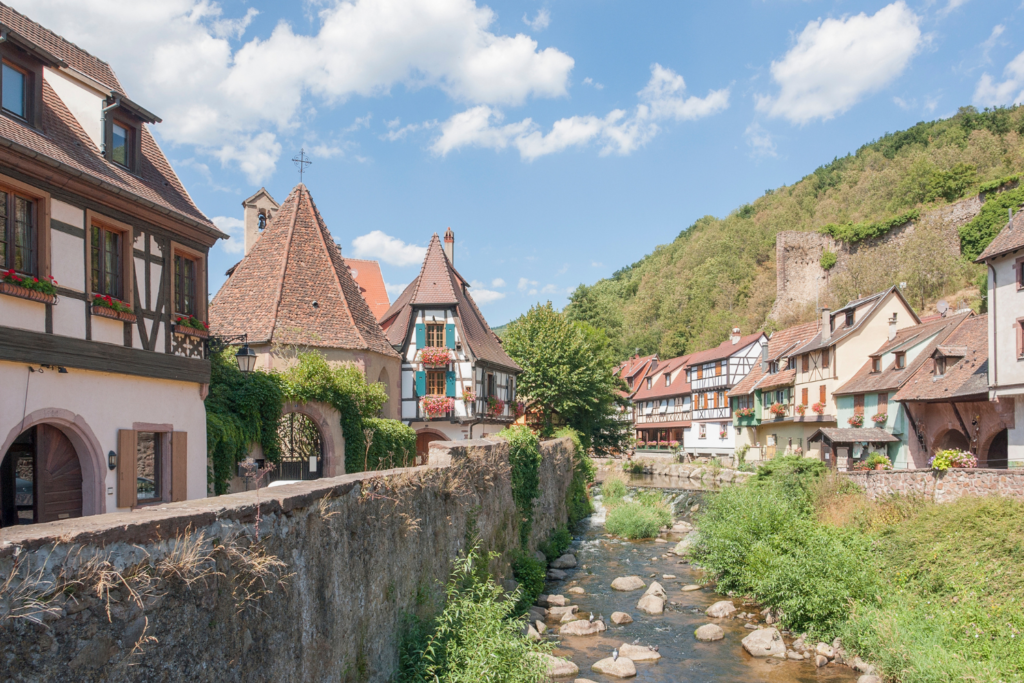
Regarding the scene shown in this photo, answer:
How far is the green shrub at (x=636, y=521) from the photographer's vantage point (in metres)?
26.4

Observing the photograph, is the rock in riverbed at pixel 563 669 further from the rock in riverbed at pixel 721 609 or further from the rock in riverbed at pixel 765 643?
the rock in riverbed at pixel 721 609

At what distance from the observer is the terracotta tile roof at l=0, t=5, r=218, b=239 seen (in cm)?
955

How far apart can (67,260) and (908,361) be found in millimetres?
31809

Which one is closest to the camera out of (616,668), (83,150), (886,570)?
(83,150)

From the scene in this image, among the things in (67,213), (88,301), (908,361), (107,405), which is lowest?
(107,405)

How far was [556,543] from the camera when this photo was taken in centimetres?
2197

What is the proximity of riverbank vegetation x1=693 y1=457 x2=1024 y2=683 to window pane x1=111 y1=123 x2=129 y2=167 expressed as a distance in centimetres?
1458

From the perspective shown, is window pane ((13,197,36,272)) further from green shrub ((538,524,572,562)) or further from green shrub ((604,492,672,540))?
green shrub ((604,492,672,540))

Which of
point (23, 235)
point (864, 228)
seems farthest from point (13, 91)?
point (864, 228)

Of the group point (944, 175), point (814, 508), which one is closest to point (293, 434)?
point (814, 508)

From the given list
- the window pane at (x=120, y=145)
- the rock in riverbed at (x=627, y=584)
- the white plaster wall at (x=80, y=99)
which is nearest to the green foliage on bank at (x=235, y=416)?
the window pane at (x=120, y=145)

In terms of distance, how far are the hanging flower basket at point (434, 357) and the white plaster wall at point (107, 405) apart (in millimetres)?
18112

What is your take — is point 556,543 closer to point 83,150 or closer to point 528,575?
point 528,575

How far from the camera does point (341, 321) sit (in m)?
22.6
